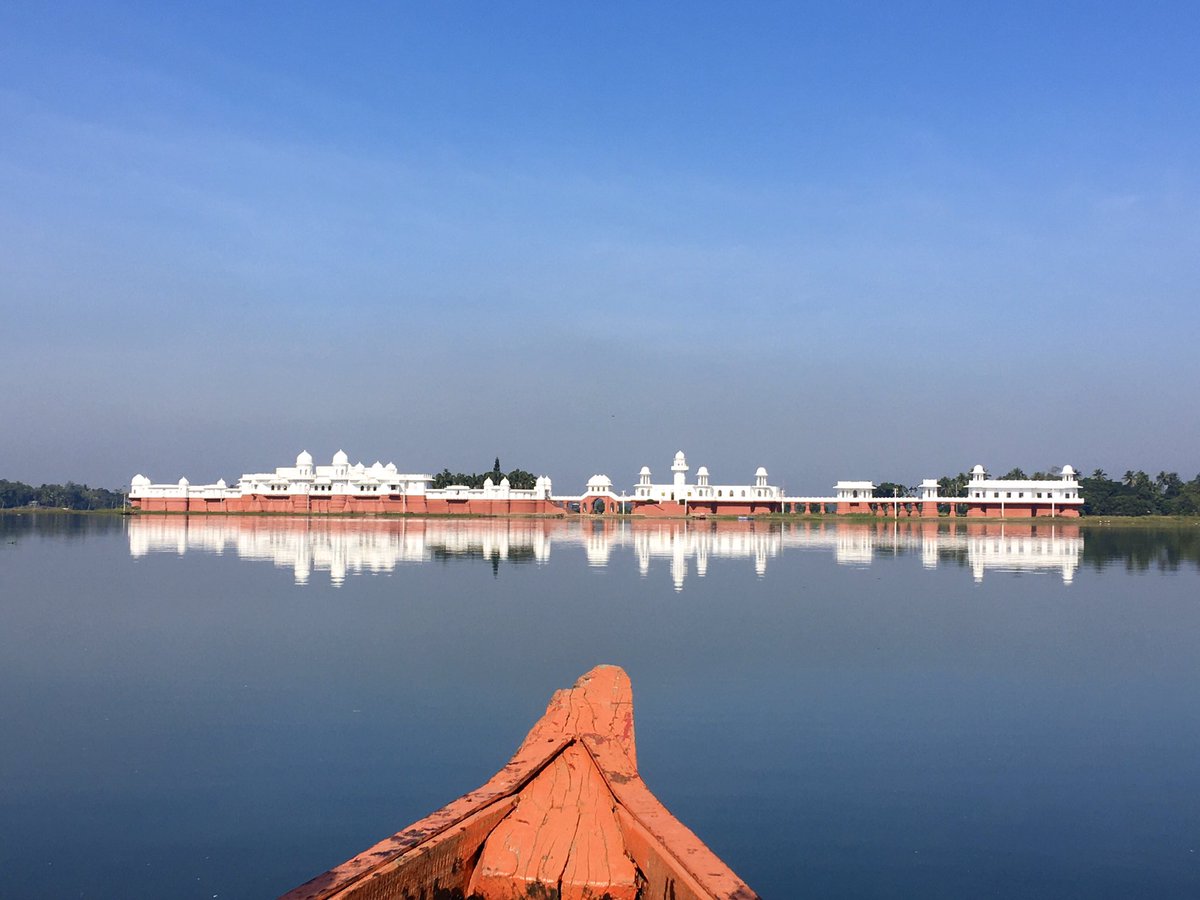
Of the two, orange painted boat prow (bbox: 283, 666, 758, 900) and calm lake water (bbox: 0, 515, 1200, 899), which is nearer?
orange painted boat prow (bbox: 283, 666, 758, 900)

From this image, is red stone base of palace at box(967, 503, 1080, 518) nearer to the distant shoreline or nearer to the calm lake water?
the distant shoreline

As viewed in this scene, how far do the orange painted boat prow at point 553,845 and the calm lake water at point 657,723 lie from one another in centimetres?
167

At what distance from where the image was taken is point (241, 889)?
20.6 ft

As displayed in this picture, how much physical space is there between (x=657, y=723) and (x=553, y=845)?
5.07 meters

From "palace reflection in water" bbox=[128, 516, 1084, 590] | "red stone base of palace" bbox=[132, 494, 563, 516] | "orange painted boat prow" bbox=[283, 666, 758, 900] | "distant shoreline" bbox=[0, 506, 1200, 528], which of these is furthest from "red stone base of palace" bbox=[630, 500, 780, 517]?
"orange painted boat prow" bbox=[283, 666, 758, 900]

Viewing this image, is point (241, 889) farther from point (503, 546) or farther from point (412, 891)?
point (503, 546)

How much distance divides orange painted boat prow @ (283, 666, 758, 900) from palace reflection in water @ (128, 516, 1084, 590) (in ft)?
60.6

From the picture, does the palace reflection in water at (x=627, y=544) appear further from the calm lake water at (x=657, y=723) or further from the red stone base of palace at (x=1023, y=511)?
the red stone base of palace at (x=1023, y=511)

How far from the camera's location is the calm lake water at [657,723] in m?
6.87

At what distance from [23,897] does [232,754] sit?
2.92 meters

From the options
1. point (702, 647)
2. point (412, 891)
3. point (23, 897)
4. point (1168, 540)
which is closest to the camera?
point (412, 891)

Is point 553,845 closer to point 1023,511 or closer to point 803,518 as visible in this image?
point 803,518

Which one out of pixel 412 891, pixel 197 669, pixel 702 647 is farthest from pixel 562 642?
pixel 412 891

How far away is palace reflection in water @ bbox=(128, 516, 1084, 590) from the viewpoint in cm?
3041
